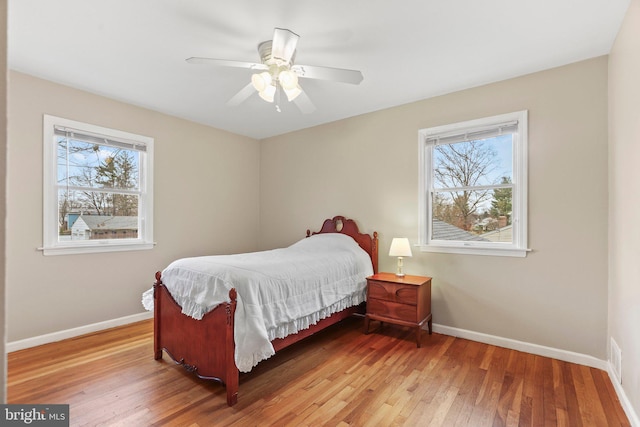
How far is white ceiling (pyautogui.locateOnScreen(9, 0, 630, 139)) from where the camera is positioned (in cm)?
198

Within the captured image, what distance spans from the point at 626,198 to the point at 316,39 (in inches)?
93.0

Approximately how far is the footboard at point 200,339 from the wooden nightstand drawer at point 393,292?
1563 mm

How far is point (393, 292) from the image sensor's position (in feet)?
10.2

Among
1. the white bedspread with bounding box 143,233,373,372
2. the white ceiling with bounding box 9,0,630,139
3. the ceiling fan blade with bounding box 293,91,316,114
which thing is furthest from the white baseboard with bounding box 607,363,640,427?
the ceiling fan blade with bounding box 293,91,316,114

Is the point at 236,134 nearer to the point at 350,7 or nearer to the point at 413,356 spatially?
the point at 350,7

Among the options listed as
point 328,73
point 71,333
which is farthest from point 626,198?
point 71,333

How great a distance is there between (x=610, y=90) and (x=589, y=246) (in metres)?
1.25

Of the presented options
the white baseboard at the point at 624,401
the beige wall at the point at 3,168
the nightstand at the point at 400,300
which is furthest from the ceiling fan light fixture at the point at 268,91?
the white baseboard at the point at 624,401

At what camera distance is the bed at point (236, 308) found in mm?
2057

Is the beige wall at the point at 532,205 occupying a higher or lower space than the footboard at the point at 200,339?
higher

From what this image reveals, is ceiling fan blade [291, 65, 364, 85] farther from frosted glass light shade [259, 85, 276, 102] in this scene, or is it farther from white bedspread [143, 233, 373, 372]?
white bedspread [143, 233, 373, 372]

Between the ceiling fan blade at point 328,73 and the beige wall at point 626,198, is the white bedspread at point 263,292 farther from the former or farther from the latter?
the beige wall at point 626,198

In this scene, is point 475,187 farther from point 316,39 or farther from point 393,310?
point 316,39

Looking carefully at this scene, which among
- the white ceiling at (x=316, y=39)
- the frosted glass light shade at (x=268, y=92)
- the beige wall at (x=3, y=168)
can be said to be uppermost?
the white ceiling at (x=316, y=39)
